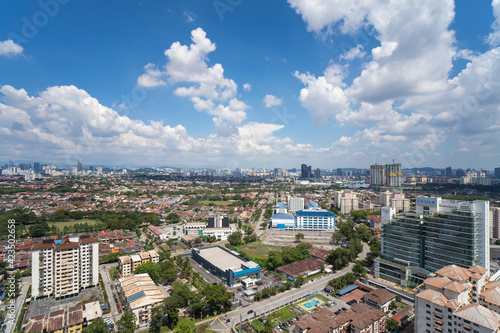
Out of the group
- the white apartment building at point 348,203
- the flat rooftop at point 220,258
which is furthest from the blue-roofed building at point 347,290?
the white apartment building at point 348,203

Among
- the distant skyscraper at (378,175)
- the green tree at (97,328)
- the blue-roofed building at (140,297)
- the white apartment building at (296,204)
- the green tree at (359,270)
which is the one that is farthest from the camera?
the distant skyscraper at (378,175)

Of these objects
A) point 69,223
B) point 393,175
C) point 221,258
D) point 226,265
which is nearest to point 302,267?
point 226,265

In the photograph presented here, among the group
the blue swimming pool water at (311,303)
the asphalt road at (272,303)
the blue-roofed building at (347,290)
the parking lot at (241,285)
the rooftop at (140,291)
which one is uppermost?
the rooftop at (140,291)

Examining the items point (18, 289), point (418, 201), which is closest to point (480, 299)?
point (418, 201)

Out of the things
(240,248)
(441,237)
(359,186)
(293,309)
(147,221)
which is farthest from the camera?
(359,186)

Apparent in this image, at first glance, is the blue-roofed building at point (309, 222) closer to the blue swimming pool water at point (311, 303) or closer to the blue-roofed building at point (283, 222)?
the blue-roofed building at point (283, 222)

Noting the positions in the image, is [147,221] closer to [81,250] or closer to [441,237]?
[81,250]

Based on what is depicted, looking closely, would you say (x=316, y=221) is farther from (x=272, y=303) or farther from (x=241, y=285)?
(x=272, y=303)
